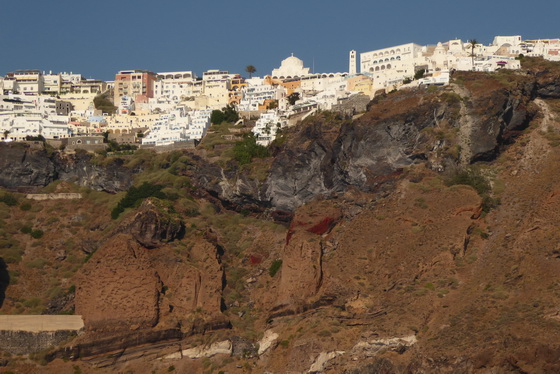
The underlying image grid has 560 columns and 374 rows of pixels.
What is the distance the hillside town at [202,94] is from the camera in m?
99.4

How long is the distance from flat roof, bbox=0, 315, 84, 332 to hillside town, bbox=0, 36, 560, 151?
1109 inches

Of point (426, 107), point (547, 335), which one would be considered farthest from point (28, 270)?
point (547, 335)

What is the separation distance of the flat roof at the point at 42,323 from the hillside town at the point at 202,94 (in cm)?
2818

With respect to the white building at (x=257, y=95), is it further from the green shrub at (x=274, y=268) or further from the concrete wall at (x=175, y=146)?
the green shrub at (x=274, y=268)

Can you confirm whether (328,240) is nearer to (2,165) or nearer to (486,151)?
(486,151)

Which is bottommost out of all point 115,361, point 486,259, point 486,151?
point 115,361

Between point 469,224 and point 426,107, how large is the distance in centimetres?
1280

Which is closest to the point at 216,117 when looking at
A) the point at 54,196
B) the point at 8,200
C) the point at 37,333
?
the point at 54,196

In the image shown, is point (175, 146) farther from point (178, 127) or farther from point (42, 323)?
point (42, 323)

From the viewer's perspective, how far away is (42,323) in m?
73.2

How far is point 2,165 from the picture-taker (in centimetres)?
9756

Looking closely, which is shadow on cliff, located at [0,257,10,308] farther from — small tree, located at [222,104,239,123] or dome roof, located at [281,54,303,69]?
dome roof, located at [281,54,303,69]

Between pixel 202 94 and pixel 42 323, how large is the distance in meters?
55.3

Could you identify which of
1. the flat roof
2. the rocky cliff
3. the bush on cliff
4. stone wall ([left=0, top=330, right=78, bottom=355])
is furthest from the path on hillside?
stone wall ([left=0, top=330, right=78, bottom=355])
